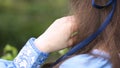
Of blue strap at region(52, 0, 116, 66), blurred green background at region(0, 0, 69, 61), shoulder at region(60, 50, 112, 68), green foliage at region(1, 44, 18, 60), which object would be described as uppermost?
blurred green background at region(0, 0, 69, 61)

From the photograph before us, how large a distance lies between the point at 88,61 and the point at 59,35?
0.12 meters

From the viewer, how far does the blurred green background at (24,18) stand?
23.0 ft

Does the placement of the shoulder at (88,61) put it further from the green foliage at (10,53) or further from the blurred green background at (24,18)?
the blurred green background at (24,18)

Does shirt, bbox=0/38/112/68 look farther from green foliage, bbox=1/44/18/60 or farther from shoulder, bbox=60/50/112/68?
green foliage, bbox=1/44/18/60

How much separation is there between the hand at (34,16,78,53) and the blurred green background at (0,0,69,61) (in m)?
4.91

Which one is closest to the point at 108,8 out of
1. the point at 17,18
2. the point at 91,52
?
the point at 91,52

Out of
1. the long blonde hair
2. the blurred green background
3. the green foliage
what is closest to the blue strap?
the long blonde hair

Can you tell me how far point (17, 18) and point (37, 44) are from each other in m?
5.82

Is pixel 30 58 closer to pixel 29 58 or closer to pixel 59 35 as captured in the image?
pixel 29 58

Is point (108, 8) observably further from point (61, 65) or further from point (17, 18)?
point (17, 18)

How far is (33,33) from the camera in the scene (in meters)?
7.02

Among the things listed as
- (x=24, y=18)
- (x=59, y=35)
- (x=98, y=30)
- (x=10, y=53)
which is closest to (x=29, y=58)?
(x=59, y=35)

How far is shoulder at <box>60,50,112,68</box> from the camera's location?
1.66 meters

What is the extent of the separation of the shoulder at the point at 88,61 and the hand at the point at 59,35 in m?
0.07
